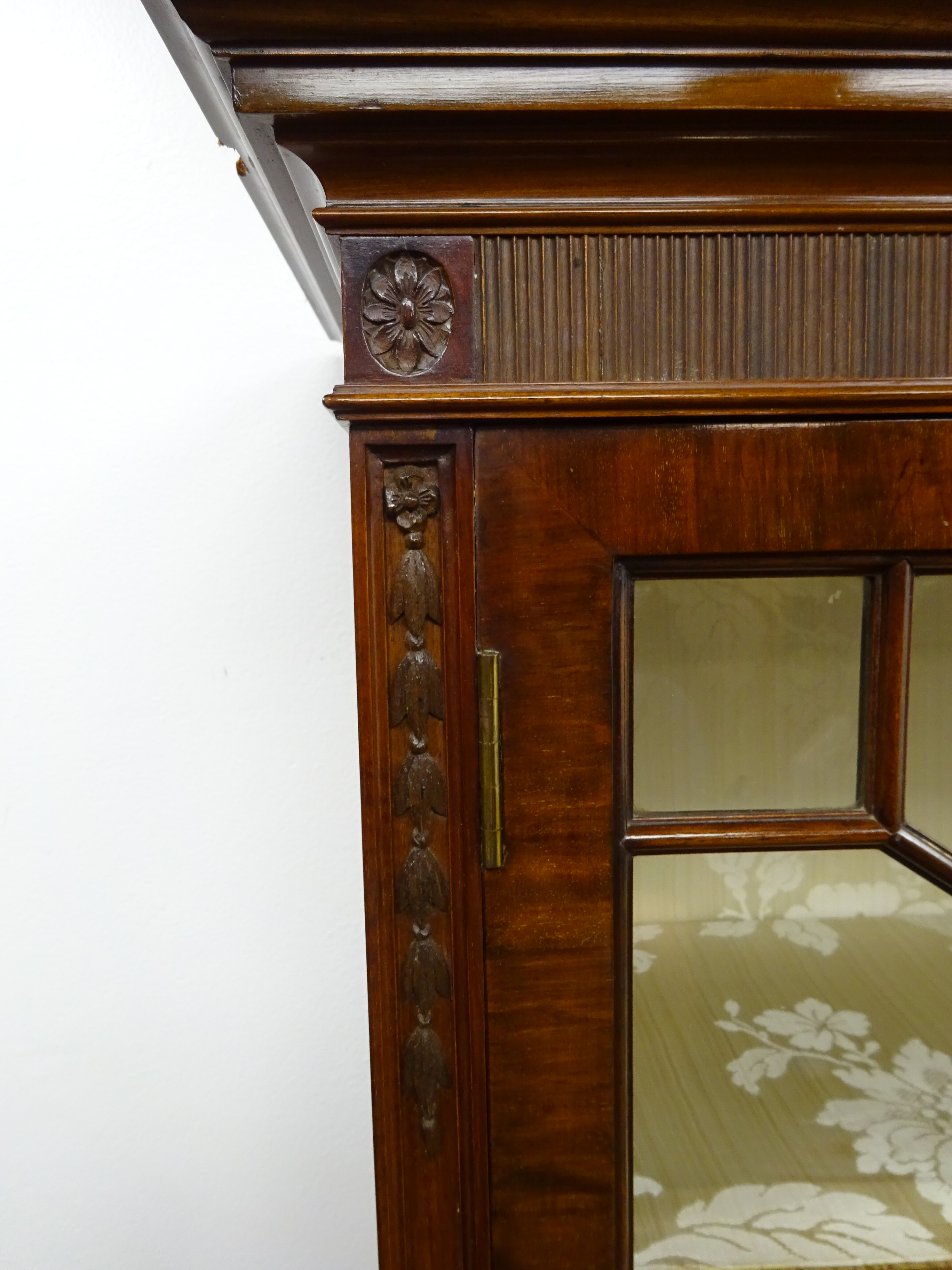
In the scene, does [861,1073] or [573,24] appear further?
[861,1073]

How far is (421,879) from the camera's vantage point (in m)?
0.31

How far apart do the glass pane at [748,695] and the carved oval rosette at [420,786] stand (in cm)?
8

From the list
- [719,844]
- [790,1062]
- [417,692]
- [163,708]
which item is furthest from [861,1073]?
[163,708]

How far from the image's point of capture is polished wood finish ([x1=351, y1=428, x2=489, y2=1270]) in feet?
0.96

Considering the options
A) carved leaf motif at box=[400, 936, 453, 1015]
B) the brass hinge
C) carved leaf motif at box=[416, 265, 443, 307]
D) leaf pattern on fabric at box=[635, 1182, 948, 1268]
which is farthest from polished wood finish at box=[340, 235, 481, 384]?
leaf pattern on fabric at box=[635, 1182, 948, 1268]

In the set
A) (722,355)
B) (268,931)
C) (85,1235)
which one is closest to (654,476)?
(722,355)

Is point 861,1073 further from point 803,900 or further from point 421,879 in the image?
point 421,879

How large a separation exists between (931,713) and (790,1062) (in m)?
0.16

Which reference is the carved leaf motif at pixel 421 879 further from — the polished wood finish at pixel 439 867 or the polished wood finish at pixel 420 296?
the polished wood finish at pixel 420 296

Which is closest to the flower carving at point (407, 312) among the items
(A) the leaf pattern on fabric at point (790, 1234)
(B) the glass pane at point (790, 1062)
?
(B) the glass pane at point (790, 1062)

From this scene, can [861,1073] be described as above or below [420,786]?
below

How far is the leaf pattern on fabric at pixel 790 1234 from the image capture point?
1.08 feet

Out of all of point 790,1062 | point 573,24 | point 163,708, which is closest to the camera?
point 573,24

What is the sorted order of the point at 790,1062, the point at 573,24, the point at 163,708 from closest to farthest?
the point at 573,24
the point at 790,1062
the point at 163,708
